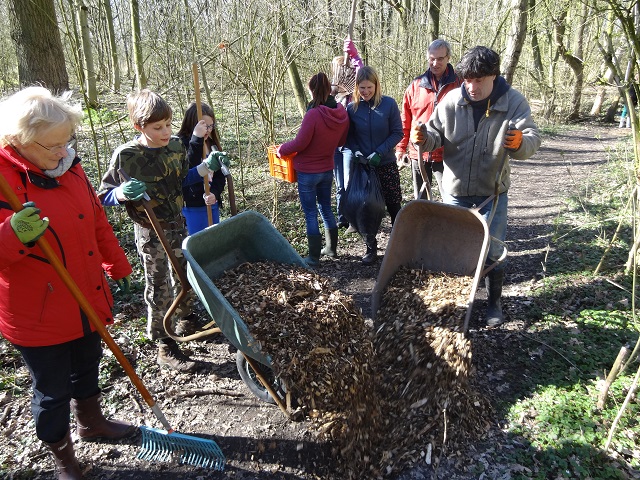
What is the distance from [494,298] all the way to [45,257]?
316 cm

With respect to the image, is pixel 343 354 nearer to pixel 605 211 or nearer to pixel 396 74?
pixel 605 211

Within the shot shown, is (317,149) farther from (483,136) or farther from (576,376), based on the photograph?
(576,376)

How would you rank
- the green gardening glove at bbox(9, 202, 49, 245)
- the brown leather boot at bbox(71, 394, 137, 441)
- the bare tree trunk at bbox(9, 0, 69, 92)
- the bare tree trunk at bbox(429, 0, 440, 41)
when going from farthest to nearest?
the bare tree trunk at bbox(429, 0, 440, 41), the bare tree trunk at bbox(9, 0, 69, 92), the brown leather boot at bbox(71, 394, 137, 441), the green gardening glove at bbox(9, 202, 49, 245)

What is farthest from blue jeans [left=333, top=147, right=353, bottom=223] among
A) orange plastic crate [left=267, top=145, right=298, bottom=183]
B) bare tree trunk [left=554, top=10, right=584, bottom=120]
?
bare tree trunk [left=554, top=10, right=584, bottom=120]

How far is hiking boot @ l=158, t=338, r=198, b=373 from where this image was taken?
10.7 feet

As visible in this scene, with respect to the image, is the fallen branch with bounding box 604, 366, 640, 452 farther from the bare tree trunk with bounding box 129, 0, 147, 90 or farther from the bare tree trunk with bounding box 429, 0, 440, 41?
the bare tree trunk with bounding box 429, 0, 440, 41

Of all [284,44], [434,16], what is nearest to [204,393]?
[284,44]

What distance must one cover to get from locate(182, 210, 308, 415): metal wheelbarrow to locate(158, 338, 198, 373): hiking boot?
0.50 meters

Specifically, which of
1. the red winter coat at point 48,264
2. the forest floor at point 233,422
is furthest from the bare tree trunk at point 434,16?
the red winter coat at point 48,264

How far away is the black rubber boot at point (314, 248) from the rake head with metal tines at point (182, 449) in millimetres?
2615

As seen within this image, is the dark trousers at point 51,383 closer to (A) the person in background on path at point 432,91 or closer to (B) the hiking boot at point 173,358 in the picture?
(B) the hiking boot at point 173,358

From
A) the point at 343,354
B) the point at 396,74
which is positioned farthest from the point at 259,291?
the point at 396,74

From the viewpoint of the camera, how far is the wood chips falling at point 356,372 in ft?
8.17

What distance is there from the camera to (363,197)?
4.59 m
